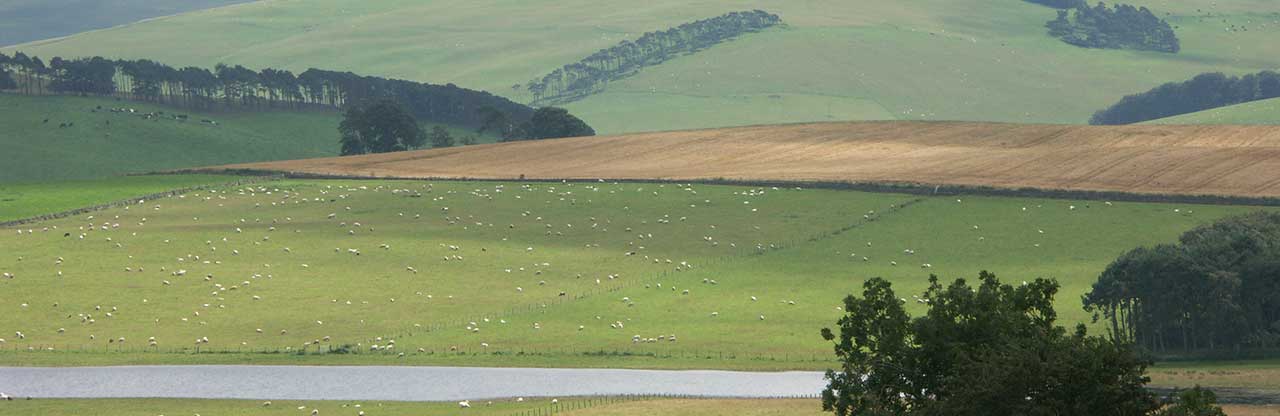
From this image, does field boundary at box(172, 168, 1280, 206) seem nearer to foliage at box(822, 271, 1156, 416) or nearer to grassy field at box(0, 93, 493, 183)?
grassy field at box(0, 93, 493, 183)

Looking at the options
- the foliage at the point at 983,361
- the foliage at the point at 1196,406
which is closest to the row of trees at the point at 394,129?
the foliage at the point at 983,361

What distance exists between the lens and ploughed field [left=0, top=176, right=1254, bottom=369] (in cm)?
6294

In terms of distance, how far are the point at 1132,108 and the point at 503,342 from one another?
145 m

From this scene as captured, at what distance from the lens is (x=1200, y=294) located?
193 ft

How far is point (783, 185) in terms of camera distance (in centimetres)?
9488

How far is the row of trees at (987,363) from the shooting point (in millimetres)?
30438

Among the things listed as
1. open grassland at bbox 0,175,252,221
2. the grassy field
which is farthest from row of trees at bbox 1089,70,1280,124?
open grassland at bbox 0,175,252,221

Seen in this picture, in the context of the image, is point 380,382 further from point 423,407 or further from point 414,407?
point 423,407

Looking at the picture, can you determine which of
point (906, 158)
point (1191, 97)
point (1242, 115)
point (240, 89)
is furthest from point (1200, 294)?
point (1191, 97)

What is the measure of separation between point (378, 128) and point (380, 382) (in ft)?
290

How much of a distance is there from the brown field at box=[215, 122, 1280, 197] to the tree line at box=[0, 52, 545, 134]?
39.0m

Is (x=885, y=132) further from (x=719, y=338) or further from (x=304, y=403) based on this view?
(x=304, y=403)

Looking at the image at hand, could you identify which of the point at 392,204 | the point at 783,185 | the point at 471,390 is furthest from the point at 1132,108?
the point at 471,390

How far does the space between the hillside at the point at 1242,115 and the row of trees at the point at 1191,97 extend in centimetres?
1856
